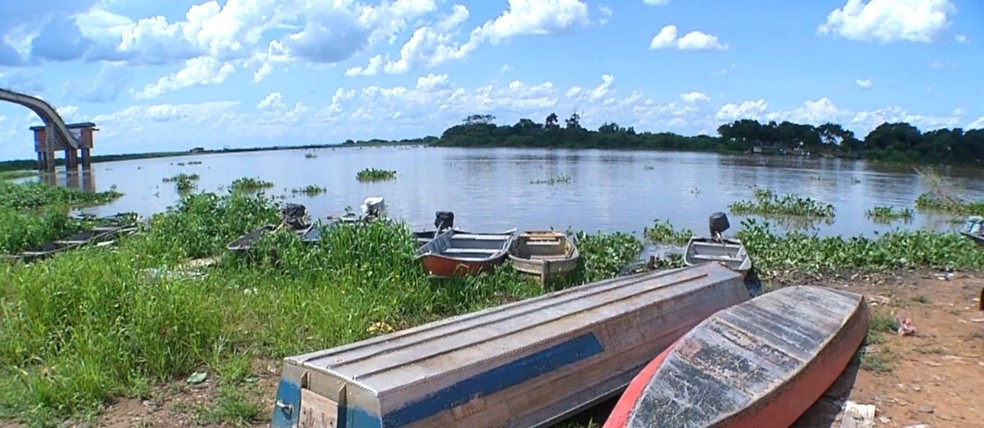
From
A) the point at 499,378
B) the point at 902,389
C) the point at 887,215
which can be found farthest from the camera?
the point at 887,215

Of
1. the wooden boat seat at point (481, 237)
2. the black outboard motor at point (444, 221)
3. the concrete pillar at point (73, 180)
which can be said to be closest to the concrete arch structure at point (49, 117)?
the concrete pillar at point (73, 180)

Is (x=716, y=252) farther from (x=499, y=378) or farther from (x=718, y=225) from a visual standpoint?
(x=499, y=378)

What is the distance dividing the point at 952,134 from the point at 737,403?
70731 millimetres

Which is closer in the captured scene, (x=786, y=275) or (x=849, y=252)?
(x=786, y=275)

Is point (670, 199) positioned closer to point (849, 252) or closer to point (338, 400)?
point (849, 252)

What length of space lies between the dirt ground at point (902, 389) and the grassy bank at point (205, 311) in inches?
7.1

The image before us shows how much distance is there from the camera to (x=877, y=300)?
29.2 ft

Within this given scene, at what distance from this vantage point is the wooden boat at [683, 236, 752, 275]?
10484 millimetres

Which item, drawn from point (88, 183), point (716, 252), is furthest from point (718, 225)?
point (88, 183)

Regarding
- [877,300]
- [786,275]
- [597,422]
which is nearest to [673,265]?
[786,275]

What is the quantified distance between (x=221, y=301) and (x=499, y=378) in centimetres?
400

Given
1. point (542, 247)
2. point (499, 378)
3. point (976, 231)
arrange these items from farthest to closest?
point (542, 247), point (976, 231), point (499, 378)

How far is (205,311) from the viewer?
257 inches

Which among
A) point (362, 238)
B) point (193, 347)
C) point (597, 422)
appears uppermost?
point (362, 238)
